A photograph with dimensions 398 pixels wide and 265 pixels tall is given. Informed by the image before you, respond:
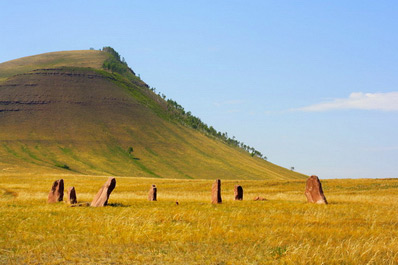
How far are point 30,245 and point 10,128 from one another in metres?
193

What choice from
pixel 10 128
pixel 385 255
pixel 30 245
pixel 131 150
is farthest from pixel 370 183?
pixel 10 128

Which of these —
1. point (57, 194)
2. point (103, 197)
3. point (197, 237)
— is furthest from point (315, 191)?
point (57, 194)

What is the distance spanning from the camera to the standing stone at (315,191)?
107ft

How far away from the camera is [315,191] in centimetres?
3297

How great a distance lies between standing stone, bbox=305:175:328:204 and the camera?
32.5 metres

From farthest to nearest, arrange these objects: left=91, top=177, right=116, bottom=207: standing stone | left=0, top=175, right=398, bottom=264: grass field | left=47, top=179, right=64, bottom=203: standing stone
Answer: left=47, top=179, right=64, bottom=203: standing stone < left=91, top=177, right=116, bottom=207: standing stone < left=0, top=175, right=398, bottom=264: grass field

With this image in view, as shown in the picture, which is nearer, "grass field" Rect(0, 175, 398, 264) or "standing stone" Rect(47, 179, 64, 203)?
"grass field" Rect(0, 175, 398, 264)

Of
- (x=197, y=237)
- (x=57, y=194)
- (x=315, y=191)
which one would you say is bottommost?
(x=197, y=237)

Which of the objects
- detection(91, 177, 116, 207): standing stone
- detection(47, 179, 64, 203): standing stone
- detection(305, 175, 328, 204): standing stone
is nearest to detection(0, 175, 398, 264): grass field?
detection(91, 177, 116, 207): standing stone

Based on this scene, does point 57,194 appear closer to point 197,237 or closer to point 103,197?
point 103,197

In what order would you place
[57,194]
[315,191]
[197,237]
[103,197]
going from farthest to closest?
1. [57,194]
2. [315,191]
3. [103,197]
4. [197,237]

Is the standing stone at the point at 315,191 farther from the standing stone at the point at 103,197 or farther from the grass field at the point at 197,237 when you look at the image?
the standing stone at the point at 103,197

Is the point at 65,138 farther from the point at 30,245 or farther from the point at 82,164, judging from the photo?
the point at 30,245

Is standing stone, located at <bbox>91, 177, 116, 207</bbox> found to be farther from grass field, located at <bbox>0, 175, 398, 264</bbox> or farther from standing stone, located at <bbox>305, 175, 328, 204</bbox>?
standing stone, located at <bbox>305, 175, 328, 204</bbox>
